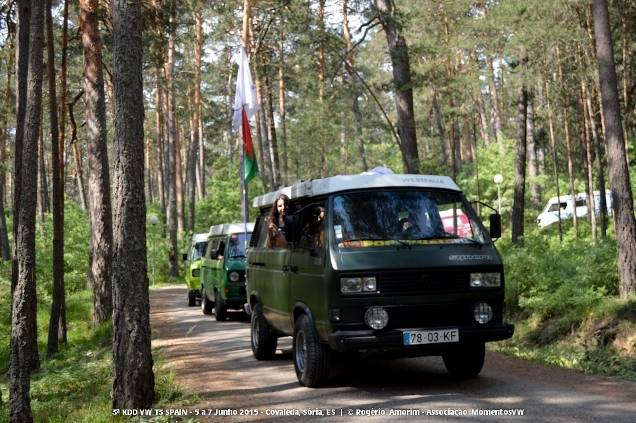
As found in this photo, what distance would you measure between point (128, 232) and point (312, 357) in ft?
8.02

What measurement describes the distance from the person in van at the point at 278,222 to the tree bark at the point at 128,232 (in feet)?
8.00

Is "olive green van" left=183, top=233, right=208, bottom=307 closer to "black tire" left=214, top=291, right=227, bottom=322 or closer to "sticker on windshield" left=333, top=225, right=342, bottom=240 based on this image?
"black tire" left=214, top=291, right=227, bottom=322

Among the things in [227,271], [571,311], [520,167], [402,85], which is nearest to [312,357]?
[571,311]

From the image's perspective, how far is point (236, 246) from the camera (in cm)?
1688

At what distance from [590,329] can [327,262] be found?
22.5 ft

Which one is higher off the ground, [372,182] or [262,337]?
[372,182]

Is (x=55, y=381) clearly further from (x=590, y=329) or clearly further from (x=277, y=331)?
(x=590, y=329)

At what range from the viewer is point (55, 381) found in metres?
11.9

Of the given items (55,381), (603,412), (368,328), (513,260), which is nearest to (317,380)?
(368,328)

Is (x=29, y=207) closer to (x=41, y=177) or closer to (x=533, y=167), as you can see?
(x=533, y=167)

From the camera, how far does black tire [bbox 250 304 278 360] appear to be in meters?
10.4

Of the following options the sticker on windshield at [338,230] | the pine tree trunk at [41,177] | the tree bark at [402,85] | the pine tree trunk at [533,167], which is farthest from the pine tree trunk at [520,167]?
the pine tree trunk at [41,177]

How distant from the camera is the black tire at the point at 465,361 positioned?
8375 mm

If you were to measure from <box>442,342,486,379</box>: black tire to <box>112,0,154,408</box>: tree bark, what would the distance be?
3500 millimetres
